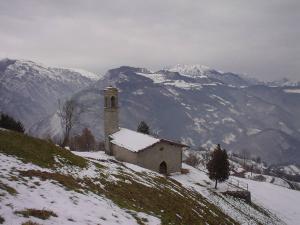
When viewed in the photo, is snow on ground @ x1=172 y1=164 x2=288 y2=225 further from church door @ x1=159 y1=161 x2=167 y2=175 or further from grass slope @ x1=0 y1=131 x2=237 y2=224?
grass slope @ x1=0 y1=131 x2=237 y2=224

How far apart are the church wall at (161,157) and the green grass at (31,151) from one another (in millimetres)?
31489

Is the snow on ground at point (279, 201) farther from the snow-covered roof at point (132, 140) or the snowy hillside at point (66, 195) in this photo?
the snowy hillside at point (66, 195)

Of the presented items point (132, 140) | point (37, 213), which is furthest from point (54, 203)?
point (132, 140)

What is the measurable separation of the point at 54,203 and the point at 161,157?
48.2m

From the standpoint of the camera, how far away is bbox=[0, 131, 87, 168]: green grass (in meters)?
26.3

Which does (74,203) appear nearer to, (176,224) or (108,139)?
(176,224)

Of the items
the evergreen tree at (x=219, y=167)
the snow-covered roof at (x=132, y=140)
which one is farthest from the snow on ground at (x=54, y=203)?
the snow-covered roof at (x=132, y=140)

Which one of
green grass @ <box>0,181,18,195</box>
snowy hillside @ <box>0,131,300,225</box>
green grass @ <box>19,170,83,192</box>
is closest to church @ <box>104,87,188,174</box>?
snowy hillside @ <box>0,131,300,225</box>

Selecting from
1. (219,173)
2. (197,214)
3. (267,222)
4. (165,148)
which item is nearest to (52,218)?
(197,214)

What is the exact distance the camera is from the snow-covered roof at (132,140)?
64.2m

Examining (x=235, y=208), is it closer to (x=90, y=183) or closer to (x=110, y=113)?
(x=90, y=183)

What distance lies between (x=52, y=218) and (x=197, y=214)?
1731 cm

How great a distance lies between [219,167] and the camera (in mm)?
59625

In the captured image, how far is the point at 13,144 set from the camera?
92.2ft
